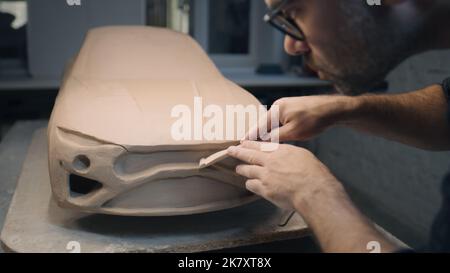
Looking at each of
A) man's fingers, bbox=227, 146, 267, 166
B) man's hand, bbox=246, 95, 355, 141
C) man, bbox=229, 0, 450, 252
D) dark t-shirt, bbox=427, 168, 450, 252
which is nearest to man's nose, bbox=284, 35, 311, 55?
man, bbox=229, 0, 450, 252

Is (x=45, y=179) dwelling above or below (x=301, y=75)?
below

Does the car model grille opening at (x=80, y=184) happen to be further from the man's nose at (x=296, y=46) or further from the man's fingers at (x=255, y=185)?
the man's nose at (x=296, y=46)

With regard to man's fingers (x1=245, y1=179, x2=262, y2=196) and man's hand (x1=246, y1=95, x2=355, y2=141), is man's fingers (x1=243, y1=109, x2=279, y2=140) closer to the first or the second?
man's hand (x1=246, y1=95, x2=355, y2=141)

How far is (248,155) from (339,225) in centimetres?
30

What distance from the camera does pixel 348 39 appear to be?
1.08 meters

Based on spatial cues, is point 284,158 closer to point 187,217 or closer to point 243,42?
point 187,217

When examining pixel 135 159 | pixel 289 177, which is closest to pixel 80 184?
pixel 135 159

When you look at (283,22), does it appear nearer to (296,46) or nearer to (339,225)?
(296,46)

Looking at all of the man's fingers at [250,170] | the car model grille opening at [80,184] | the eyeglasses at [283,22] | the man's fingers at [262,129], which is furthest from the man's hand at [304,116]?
the car model grille opening at [80,184]

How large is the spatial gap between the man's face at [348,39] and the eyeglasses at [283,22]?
0.04ft

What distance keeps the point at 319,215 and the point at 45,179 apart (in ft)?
3.83

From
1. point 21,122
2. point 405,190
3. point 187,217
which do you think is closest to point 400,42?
point 187,217

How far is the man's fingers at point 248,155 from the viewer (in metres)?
1.17

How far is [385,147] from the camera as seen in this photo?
80.3 inches
